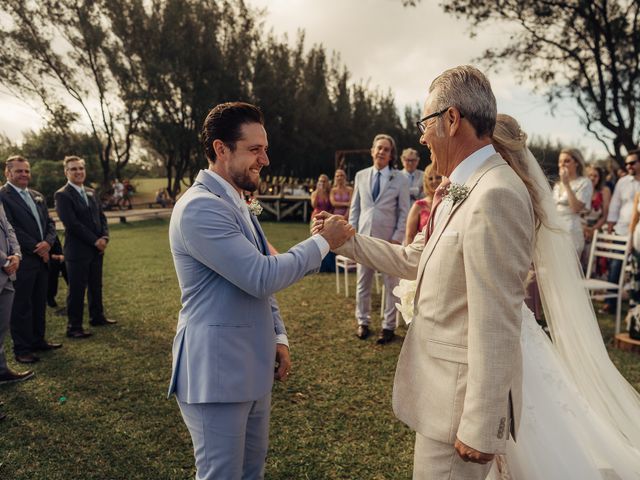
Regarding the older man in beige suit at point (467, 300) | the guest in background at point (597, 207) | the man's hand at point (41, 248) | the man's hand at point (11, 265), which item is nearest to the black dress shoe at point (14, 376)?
the man's hand at point (11, 265)

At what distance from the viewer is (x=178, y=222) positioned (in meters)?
1.86

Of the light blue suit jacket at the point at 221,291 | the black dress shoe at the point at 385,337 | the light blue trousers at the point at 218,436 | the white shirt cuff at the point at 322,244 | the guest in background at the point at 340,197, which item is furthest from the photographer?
the guest in background at the point at 340,197

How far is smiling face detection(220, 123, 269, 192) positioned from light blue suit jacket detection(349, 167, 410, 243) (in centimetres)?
411

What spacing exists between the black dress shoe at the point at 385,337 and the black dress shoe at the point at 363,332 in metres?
0.23

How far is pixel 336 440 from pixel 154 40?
27.6 metres

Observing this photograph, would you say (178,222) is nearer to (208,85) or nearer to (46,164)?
(208,85)

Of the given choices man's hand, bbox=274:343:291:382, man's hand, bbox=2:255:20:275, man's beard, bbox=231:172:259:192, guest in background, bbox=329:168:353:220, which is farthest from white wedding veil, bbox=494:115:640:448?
guest in background, bbox=329:168:353:220

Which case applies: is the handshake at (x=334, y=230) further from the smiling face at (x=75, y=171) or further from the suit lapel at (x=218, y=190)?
the smiling face at (x=75, y=171)

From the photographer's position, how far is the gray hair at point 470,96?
1.69 metres

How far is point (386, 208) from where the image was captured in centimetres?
609

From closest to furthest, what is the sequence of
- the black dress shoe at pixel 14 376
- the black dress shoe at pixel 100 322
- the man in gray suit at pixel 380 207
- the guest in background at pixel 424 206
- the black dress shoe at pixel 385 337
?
the black dress shoe at pixel 14 376 < the guest in background at pixel 424 206 < the black dress shoe at pixel 385 337 < the man in gray suit at pixel 380 207 < the black dress shoe at pixel 100 322

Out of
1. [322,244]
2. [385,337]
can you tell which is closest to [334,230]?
[322,244]

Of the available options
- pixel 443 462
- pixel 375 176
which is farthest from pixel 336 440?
pixel 375 176

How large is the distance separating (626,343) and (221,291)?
560 centimetres
